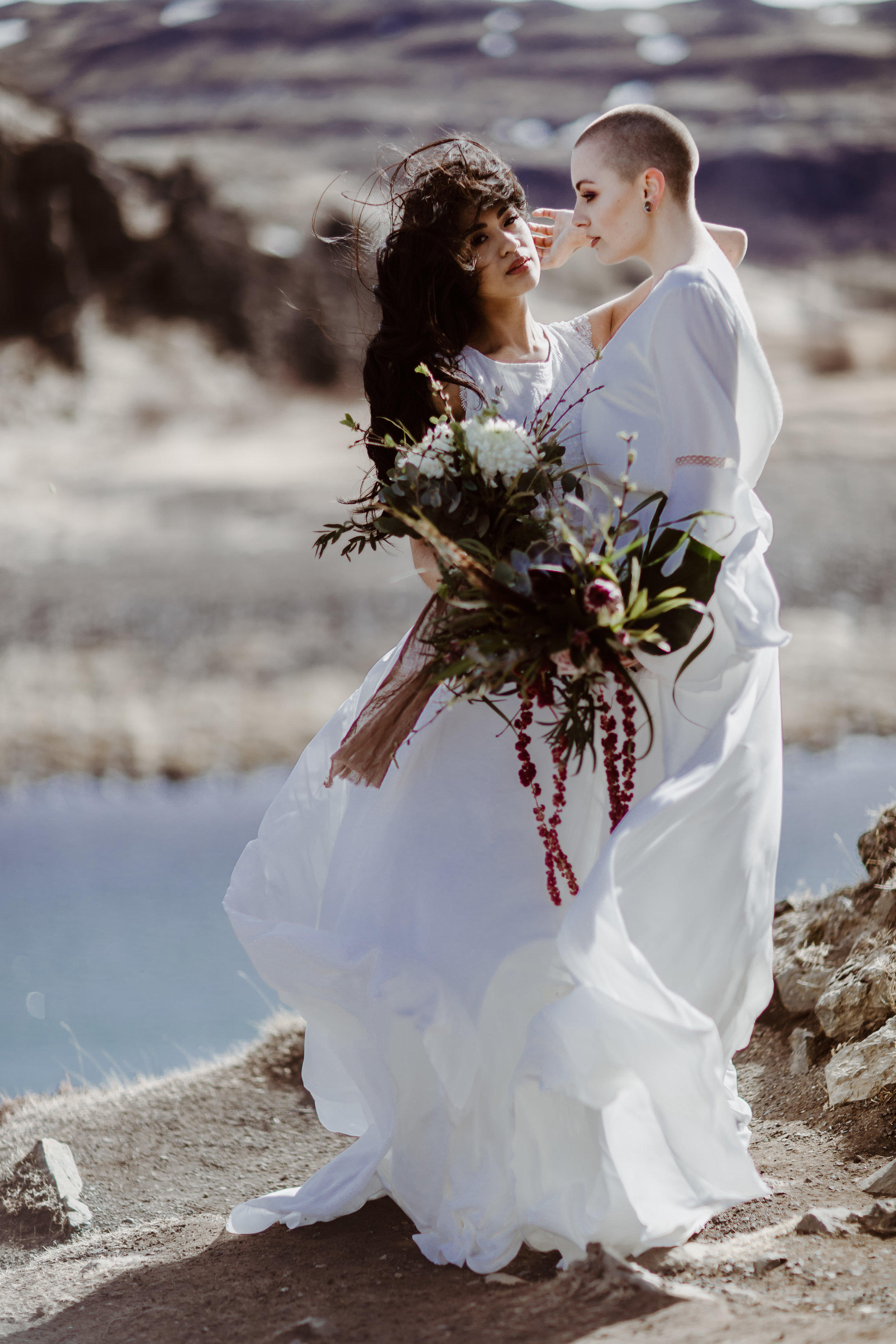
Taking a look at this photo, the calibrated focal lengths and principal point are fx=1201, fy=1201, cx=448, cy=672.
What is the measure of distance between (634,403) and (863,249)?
37776 millimetres

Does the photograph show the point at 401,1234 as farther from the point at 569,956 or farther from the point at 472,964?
the point at 569,956

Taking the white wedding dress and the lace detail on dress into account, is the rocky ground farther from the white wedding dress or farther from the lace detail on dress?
the lace detail on dress

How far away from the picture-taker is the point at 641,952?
7.84ft

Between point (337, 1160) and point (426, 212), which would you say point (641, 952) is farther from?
point (426, 212)

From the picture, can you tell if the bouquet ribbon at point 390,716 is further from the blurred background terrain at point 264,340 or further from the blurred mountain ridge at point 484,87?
the blurred mountain ridge at point 484,87

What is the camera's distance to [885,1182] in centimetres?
291

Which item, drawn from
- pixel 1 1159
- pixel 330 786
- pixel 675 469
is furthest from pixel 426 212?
pixel 1 1159

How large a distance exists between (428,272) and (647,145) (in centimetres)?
54

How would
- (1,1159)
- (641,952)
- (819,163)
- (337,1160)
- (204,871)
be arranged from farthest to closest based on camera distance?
(819,163), (204,871), (1,1159), (337,1160), (641,952)

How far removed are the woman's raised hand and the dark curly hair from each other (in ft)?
0.54

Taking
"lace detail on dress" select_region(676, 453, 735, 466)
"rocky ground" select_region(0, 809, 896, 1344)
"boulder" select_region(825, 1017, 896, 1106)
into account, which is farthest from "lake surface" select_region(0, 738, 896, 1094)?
"lace detail on dress" select_region(676, 453, 735, 466)

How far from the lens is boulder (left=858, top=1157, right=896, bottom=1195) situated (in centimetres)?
289

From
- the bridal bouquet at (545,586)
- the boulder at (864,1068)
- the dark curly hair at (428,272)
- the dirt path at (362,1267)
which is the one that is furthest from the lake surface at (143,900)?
the dark curly hair at (428,272)

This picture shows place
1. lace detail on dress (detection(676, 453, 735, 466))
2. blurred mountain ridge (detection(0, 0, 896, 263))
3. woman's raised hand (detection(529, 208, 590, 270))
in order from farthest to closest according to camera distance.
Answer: blurred mountain ridge (detection(0, 0, 896, 263)), woman's raised hand (detection(529, 208, 590, 270)), lace detail on dress (detection(676, 453, 735, 466))
